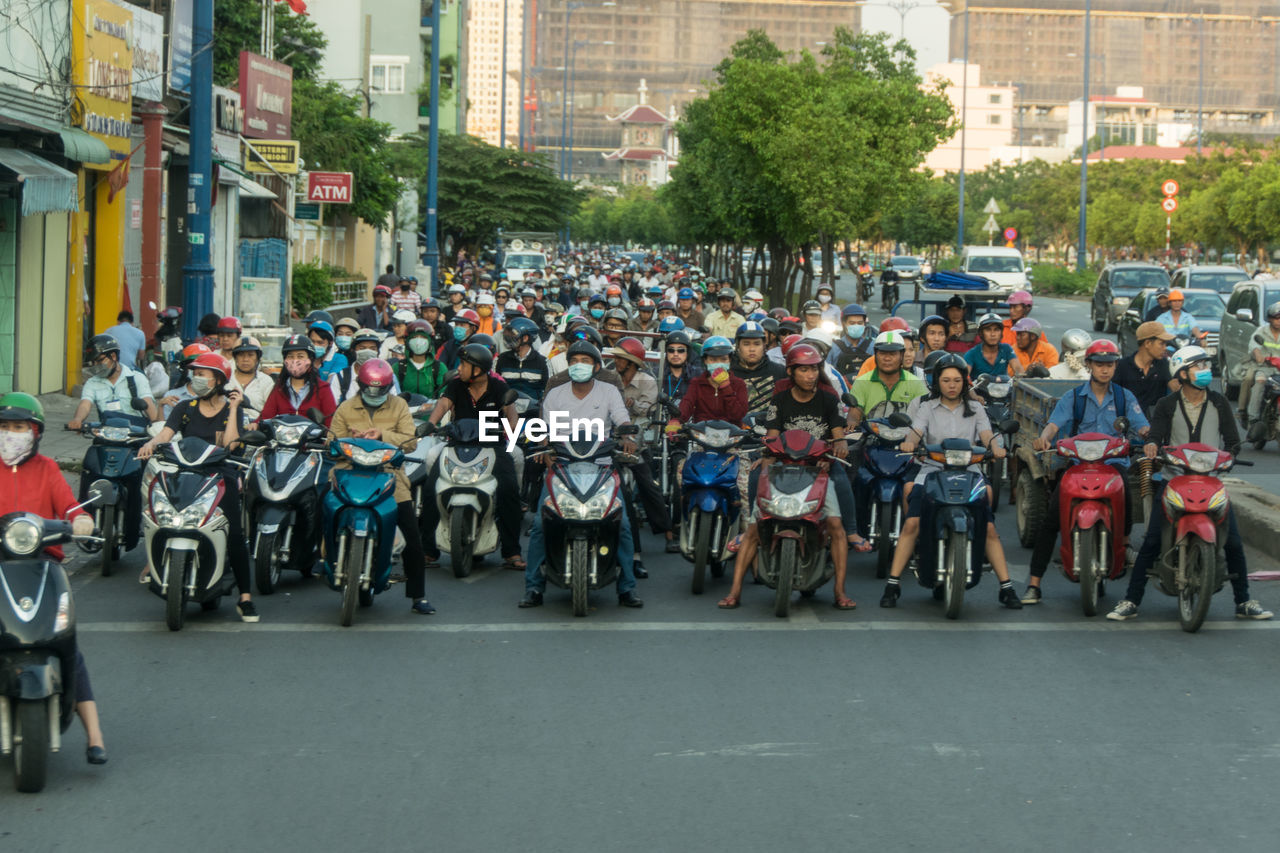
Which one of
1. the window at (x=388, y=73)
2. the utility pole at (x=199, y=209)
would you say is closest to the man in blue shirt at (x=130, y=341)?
the utility pole at (x=199, y=209)

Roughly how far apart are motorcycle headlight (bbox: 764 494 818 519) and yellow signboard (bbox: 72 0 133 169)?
45.7 ft

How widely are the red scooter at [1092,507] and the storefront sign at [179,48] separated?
63.2 feet

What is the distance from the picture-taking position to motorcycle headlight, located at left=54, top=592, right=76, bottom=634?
6361 millimetres

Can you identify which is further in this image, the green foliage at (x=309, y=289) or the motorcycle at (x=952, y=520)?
the green foliage at (x=309, y=289)

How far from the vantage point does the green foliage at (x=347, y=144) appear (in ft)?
133

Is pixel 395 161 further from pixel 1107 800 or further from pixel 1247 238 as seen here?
pixel 1107 800

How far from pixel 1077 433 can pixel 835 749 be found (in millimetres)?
4333

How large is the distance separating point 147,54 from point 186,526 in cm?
1703

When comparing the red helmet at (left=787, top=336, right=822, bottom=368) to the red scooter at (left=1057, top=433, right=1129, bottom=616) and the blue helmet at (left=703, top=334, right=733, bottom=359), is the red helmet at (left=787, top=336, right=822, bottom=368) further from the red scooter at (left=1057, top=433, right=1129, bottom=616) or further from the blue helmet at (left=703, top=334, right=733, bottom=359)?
the red scooter at (left=1057, top=433, right=1129, bottom=616)

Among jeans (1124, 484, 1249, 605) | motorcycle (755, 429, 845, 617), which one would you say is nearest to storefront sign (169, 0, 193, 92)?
motorcycle (755, 429, 845, 617)

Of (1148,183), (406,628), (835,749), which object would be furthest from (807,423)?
(1148,183)

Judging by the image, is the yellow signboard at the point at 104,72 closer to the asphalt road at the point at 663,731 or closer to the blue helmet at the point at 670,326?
the blue helmet at the point at 670,326

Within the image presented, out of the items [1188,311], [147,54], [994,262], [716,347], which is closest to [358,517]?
[716,347]

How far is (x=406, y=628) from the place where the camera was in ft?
31.8
